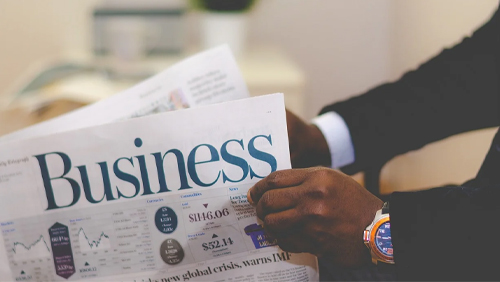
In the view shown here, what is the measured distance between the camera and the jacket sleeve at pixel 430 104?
0.71m

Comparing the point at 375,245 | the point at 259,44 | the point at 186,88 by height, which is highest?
the point at 259,44

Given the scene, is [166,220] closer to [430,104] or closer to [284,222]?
[284,222]

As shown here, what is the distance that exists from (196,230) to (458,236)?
25cm

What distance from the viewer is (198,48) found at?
1.78m

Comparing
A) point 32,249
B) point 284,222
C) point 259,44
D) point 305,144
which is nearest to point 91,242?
point 32,249

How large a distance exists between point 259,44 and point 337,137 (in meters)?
1.14

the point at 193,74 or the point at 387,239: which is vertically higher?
the point at 193,74

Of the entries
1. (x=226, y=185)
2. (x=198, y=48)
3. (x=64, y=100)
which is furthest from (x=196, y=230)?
(x=198, y=48)

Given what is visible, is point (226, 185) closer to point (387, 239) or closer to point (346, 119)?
point (387, 239)

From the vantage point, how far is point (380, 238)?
1.48 ft

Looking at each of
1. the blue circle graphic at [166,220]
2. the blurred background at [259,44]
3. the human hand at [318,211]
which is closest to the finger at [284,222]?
the human hand at [318,211]

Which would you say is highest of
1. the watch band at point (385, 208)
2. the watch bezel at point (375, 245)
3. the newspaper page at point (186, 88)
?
the newspaper page at point (186, 88)

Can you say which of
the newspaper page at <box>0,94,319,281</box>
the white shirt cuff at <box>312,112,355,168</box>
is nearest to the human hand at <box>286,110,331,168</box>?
the white shirt cuff at <box>312,112,355,168</box>

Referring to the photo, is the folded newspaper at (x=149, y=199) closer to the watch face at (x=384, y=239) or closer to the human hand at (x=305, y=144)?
the watch face at (x=384, y=239)
